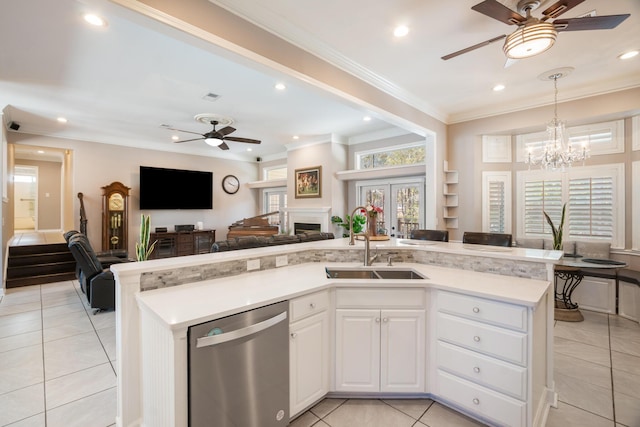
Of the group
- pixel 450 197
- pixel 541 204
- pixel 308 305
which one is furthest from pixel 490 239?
pixel 308 305

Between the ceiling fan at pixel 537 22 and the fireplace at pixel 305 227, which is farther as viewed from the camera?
the fireplace at pixel 305 227

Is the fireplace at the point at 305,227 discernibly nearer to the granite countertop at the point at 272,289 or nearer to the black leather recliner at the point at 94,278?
the black leather recliner at the point at 94,278

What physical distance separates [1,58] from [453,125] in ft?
20.6

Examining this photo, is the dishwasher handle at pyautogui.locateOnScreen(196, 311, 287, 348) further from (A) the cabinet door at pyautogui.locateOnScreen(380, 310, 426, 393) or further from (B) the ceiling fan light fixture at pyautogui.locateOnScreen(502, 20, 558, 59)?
(B) the ceiling fan light fixture at pyautogui.locateOnScreen(502, 20, 558, 59)

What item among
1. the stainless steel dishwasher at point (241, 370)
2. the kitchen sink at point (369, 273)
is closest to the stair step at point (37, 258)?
the kitchen sink at point (369, 273)

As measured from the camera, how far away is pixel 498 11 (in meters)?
2.04

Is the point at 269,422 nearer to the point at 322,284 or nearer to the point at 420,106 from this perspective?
the point at 322,284

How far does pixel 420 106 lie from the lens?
4.50 metres

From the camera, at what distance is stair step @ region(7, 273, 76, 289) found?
4.99 m

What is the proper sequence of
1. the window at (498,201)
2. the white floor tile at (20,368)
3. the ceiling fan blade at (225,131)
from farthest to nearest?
the ceiling fan blade at (225,131) → the window at (498,201) → the white floor tile at (20,368)

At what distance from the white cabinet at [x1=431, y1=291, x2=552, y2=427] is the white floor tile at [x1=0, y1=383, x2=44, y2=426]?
2899mm

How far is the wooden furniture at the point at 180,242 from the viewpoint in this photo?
7.16 meters

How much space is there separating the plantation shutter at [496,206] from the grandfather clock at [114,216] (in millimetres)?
7774

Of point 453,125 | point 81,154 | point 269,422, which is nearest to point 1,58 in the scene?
point 81,154
